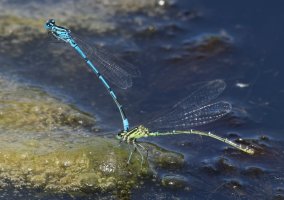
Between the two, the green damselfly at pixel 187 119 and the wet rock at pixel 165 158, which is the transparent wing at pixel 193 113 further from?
the wet rock at pixel 165 158

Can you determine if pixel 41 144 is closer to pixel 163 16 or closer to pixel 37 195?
pixel 37 195

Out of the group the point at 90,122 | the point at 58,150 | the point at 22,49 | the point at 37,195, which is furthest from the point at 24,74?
the point at 37,195

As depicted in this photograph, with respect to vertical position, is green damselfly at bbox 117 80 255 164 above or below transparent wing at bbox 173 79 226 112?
below

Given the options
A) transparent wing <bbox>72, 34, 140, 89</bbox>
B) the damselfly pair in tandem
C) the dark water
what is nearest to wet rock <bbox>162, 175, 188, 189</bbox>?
the dark water

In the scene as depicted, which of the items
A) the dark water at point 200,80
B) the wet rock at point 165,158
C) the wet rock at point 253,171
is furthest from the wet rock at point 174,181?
the wet rock at point 253,171

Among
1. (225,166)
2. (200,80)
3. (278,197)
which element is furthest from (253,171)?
(200,80)

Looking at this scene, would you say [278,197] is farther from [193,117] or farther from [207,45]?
[207,45]

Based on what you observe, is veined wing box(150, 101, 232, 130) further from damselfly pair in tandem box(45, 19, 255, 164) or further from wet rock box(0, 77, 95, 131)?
wet rock box(0, 77, 95, 131)
